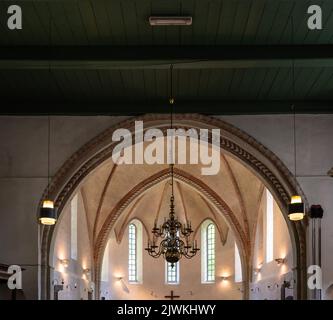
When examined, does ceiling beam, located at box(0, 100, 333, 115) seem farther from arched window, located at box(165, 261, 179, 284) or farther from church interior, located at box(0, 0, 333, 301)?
arched window, located at box(165, 261, 179, 284)

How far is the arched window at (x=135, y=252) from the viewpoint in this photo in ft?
94.7

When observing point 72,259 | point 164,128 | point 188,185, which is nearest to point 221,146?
point 164,128

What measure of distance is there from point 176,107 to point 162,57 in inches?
149

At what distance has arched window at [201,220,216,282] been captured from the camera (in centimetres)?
2844

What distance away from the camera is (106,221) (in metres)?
24.1

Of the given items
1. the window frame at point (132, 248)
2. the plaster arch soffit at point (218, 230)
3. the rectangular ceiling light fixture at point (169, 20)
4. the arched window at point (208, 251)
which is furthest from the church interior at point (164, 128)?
the arched window at point (208, 251)

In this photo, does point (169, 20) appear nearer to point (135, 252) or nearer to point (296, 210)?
point (296, 210)

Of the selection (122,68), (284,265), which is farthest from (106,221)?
(122,68)

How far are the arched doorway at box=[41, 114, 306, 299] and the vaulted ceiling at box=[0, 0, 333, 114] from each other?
494mm

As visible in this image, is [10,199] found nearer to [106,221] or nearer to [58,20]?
[58,20]

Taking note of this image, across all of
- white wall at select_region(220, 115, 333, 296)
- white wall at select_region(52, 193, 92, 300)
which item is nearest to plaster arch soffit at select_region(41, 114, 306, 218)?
white wall at select_region(220, 115, 333, 296)

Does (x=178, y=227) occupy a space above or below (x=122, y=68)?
below

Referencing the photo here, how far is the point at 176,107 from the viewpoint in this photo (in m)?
15.0

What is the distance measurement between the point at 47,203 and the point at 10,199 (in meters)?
2.73
